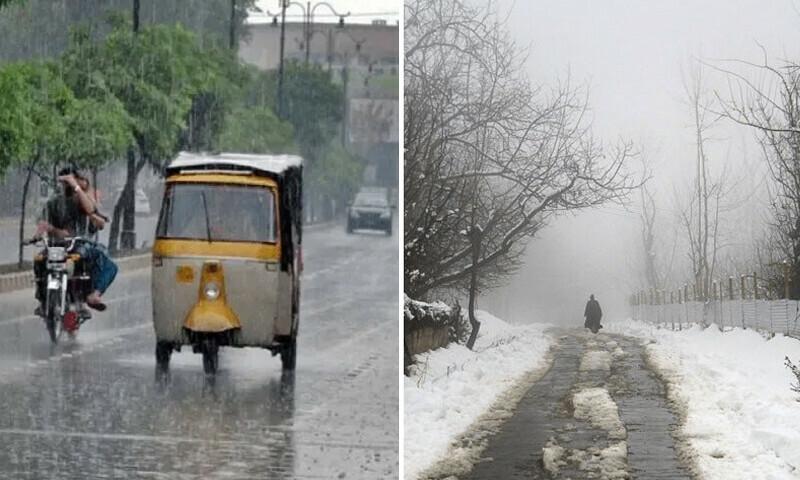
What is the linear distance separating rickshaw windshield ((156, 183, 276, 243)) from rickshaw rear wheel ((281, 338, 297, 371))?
0.56 meters

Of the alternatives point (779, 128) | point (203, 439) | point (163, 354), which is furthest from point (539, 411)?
point (163, 354)

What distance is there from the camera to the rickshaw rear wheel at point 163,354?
564cm

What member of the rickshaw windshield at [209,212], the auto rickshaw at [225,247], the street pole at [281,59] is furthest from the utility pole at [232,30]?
the rickshaw windshield at [209,212]

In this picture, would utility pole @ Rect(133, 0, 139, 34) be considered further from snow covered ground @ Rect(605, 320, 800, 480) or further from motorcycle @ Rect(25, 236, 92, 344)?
snow covered ground @ Rect(605, 320, 800, 480)

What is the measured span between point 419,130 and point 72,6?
7.87ft

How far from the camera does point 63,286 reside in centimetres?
561

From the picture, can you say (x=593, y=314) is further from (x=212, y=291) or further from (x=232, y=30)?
(x=232, y=30)

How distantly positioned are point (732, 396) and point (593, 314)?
467 millimetres

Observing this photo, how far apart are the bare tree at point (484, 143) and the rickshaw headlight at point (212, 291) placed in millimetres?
1804

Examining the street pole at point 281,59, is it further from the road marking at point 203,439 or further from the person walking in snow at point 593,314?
the person walking in snow at point 593,314

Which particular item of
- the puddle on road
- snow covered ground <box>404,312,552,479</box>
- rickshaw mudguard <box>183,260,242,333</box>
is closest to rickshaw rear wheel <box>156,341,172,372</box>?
rickshaw mudguard <box>183,260,242,333</box>

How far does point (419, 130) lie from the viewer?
375 cm

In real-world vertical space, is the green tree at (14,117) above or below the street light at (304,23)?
below

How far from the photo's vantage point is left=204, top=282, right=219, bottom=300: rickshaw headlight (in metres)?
5.45
